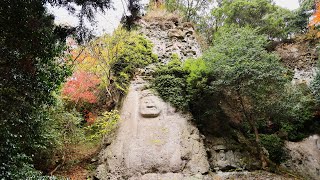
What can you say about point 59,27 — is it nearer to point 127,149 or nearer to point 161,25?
point 127,149

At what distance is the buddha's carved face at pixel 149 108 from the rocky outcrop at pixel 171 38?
122 inches

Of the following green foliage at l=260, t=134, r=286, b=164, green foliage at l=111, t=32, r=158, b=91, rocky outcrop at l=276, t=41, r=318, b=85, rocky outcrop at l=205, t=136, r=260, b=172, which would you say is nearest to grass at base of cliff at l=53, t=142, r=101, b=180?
green foliage at l=111, t=32, r=158, b=91

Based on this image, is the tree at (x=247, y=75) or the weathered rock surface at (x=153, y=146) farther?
the tree at (x=247, y=75)

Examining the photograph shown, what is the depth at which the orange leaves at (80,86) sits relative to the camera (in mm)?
12898

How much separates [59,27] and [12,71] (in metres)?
1.45

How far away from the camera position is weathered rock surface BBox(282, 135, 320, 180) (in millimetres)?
12031

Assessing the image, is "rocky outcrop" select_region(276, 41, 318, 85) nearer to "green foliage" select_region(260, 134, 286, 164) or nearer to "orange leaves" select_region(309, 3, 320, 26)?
"orange leaves" select_region(309, 3, 320, 26)

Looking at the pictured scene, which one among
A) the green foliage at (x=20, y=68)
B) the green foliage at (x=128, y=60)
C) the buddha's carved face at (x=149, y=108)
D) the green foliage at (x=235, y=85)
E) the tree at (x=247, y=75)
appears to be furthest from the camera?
the green foliage at (x=128, y=60)

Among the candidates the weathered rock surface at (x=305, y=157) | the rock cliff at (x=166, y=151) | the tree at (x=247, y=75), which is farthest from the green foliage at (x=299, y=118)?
the tree at (x=247, y=75)

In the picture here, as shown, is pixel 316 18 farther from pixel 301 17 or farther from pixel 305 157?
pixel 305 157

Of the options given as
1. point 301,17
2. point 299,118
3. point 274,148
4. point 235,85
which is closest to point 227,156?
point 274,148

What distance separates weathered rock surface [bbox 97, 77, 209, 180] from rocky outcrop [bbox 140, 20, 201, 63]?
3.72 metres

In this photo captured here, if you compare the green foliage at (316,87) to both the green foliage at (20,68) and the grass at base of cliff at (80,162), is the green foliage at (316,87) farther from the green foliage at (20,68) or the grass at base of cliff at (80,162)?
the green foliage at (20,68)

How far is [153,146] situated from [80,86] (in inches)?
216
